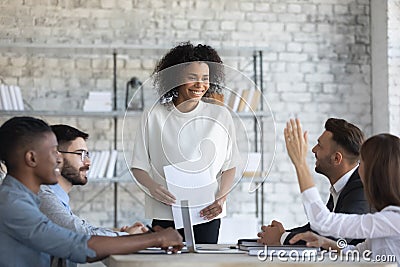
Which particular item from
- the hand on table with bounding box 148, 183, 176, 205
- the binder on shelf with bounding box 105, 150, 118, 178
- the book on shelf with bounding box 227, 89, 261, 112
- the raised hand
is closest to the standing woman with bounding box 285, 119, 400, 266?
the raised hand

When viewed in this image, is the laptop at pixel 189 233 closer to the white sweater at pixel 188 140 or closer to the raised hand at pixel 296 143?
the white sweater at pixel 188 140

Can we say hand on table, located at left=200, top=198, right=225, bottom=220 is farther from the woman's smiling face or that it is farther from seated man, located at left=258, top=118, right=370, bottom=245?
seated man, located at left=258, top=118, right=370, bottom=245

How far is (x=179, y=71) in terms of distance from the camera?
113 inches

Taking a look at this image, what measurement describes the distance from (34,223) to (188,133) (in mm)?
635

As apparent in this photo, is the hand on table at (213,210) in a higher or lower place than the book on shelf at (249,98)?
lower

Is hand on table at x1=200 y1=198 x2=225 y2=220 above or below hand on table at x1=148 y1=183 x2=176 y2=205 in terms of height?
below

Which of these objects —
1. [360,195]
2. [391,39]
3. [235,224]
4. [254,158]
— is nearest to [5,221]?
[254,158]

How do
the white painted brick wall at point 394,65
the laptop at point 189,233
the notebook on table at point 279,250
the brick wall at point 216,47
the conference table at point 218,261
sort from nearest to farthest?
the conference table at point 218,261 < the notebook on table at point 279,250 < the laptop at point 189,233 < the brick wall at point 216,47 < the white painted brick wall at point 394,65

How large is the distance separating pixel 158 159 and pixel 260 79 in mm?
3781

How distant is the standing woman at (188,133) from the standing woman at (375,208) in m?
0.33

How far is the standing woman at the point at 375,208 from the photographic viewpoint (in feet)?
8.49

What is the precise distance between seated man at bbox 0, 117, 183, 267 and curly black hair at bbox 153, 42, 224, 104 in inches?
19.4

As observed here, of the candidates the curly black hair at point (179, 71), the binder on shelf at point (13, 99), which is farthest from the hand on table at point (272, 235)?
the binder on shelf at point (13, 99)

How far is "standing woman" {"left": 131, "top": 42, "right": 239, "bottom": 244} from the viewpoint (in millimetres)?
2754
